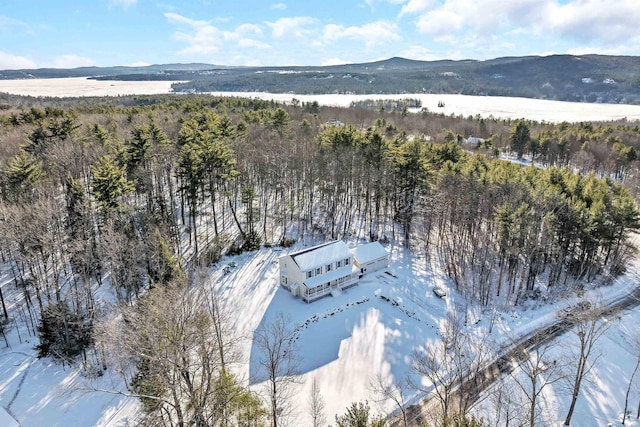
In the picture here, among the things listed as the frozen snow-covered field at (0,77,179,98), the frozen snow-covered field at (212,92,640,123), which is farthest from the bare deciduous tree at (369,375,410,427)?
the frozen snow-covered field at (0,77,179,98)

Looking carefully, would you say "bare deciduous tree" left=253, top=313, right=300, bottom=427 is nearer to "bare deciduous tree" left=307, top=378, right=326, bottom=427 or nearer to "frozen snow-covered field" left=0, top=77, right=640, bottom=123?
"bare deciduous tree" left=307, top=378, right=326, bottom=427

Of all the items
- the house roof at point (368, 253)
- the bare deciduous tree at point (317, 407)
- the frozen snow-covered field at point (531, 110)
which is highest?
the frozen snow-covered field at point (531, 110)

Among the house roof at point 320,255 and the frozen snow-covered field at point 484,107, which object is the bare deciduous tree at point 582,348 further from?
the frozen snow-covered field at point 484,107

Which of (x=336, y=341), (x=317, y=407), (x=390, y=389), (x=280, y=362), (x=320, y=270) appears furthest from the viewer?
(x=320, y=270)

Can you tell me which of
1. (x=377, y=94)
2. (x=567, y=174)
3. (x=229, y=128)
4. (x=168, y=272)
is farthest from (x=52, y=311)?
(x=377, y=94)

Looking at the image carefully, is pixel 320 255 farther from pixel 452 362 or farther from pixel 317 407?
pixel 317 407

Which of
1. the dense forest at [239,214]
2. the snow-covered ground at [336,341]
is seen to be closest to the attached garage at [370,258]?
the snow-covered ground at [336,341]

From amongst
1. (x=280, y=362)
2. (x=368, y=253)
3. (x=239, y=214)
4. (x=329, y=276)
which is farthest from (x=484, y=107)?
(x=280, y=362)
